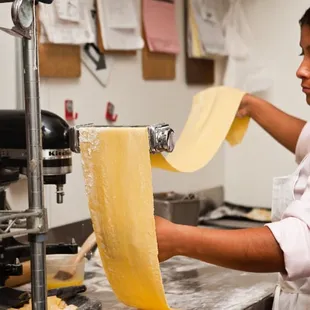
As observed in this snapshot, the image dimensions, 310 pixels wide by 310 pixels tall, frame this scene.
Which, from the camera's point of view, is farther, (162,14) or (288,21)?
(288,21)

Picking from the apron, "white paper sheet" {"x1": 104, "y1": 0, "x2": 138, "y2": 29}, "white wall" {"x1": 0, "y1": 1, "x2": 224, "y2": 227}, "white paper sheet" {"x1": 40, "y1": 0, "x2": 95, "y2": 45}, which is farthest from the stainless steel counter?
"white paper sheet" {"x1": 104, "y1": 0, "x2": 138, "y2": 29}

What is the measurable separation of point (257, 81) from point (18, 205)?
46.7 inches

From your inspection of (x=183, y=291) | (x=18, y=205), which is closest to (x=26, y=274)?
(x=18, y=205)

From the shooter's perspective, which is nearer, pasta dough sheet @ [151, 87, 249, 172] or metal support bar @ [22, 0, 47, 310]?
metal support bar @ [22, 0, 47, 310]

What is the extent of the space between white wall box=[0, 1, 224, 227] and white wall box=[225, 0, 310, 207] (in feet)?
0.29

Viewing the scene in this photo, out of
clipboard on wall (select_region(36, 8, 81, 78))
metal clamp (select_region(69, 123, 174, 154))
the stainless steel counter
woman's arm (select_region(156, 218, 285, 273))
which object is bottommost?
the stainless steel counter

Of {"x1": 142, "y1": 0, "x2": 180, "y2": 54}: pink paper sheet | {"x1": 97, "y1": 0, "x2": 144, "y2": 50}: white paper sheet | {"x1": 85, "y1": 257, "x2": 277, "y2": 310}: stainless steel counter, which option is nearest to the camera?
{"x1": 85, "y1": 257, "x2": 277, "y2": 310}: stainless steel counter

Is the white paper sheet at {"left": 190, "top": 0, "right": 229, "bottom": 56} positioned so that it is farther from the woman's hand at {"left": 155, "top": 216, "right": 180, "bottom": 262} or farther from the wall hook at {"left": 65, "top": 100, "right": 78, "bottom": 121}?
the woman's hand at {"left": 155, "top": 216, "right": 180, "bottom": 262}

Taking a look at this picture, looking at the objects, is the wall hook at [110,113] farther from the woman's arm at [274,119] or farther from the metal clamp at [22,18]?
the metal clamp at [22,18]

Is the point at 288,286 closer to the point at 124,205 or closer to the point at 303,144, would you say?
the point at 303,144

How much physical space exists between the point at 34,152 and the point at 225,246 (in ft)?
1.24

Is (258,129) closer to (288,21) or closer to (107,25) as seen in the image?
(288,21)

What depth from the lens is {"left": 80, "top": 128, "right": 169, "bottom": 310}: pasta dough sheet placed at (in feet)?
3.33

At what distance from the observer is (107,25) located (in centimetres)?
188
